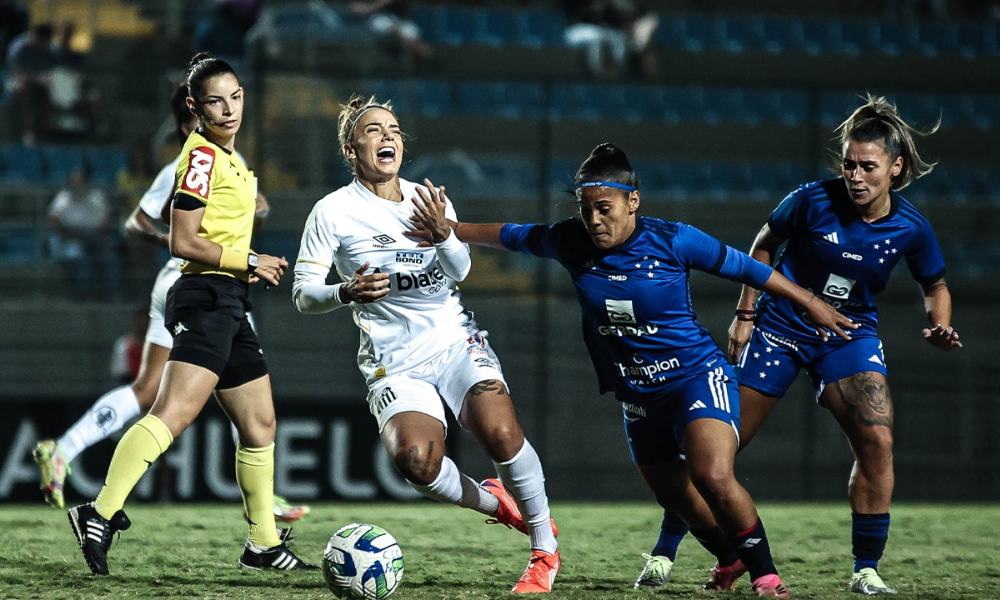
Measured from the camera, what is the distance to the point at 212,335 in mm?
4520

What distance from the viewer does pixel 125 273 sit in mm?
9539

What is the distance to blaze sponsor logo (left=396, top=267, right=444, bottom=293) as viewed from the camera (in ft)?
14.9

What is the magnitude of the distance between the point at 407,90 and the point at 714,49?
16.0 feet

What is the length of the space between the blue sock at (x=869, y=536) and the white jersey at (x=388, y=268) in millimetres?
1612

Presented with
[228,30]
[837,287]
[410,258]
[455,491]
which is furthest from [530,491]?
[228,30]

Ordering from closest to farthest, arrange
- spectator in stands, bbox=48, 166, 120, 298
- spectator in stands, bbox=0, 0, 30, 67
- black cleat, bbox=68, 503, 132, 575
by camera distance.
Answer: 1. black cleat, bbox=68, 503, 132, 575
2. spectator in stands, bbox=48, 166, 120, 298
3. spectator in stands, bbox=0, 0, 30, 67

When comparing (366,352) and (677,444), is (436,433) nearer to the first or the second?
(366,352)

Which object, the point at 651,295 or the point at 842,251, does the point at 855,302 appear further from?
the point at 651,295

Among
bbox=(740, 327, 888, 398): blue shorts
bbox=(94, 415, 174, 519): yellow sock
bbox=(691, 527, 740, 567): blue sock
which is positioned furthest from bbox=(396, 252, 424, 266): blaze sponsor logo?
bbox=(691, 527, 740, 567): blue sock

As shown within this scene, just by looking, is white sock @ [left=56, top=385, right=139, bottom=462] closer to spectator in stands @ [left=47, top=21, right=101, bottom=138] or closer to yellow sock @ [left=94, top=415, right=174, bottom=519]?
yellow sock @ [left=94, top=415, right=174, bottom=519]

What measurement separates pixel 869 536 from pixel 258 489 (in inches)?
90.3

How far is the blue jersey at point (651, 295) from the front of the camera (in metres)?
4.25

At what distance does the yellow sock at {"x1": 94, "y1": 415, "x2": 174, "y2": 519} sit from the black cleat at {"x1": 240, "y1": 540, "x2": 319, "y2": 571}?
1.93 ft

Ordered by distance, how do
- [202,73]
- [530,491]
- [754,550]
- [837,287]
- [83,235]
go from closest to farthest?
1. [754,550]
2. [530,491]
3. [202,73]
4. [837,287]
5. [83,235]
